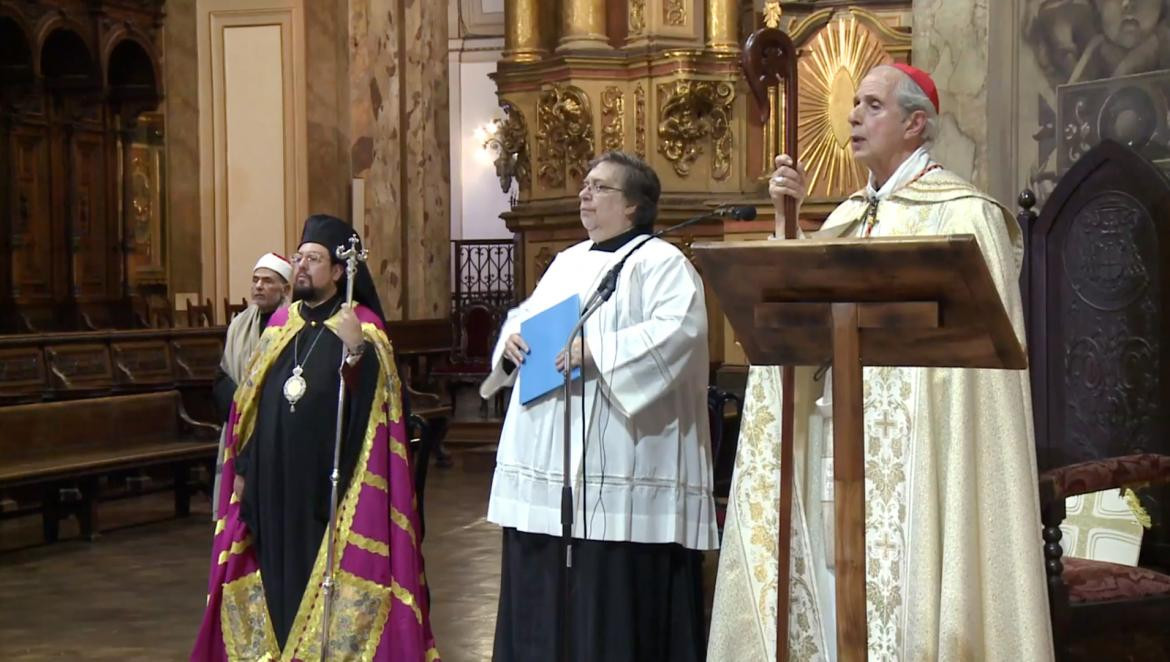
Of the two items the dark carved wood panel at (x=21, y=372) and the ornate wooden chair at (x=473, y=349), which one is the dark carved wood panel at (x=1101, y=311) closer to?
the dark carved wood panel at (x=21, y=372)

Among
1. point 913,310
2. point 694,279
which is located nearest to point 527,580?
point 694,279

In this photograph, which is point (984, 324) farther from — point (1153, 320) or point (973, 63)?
point (973, 63)

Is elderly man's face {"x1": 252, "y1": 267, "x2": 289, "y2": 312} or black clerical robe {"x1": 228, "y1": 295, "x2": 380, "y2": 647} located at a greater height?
elderly man's face {"x1": 252, "y1": 267, "x2": 289, "y2": 312}

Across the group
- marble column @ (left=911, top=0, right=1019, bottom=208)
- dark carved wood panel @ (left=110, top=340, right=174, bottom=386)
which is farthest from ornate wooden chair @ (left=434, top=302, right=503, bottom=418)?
marble column @ (left=911, top=0, right=1019, bottom=208)

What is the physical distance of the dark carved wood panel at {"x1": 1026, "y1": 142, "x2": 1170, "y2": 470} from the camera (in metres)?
4.76

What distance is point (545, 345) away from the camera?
4.27 metres

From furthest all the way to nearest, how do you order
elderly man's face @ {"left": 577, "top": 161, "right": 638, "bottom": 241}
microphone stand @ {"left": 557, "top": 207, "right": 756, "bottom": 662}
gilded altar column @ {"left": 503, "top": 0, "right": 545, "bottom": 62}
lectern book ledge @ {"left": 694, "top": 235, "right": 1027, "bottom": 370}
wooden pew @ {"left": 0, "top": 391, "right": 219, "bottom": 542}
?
gilded altar column @ {"left": 503, "top": 0, "right": 545, "bottom": 62} < wooden pew @ {"left": 0, "top": 391, "right": 219, "bottom": 542} < elderly man's face @ {"left": 577, "top": 161, "right": 638, "bottom": 241} < microphone stand @ {"left": 557, "top": 207, "right": 756, "bottom": 662} < lectern book ledge @ {"left": 694, "top": 235, "right": 1027, "bottom": 370}

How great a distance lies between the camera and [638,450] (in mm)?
4270

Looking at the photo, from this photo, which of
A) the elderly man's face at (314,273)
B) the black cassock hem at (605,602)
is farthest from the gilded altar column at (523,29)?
the black cassock hem at (605,602)

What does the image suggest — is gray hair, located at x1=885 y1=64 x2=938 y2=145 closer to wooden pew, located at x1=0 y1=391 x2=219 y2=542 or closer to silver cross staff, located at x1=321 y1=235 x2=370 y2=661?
silver cross staff, located at x1=321 y1=235 x2=370 y2=661

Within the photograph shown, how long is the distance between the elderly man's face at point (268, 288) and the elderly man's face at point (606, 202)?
226 cm

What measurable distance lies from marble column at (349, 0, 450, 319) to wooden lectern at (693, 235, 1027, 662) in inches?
414

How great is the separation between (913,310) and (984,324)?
0.41 ft

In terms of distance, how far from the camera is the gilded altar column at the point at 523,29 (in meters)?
11.2
